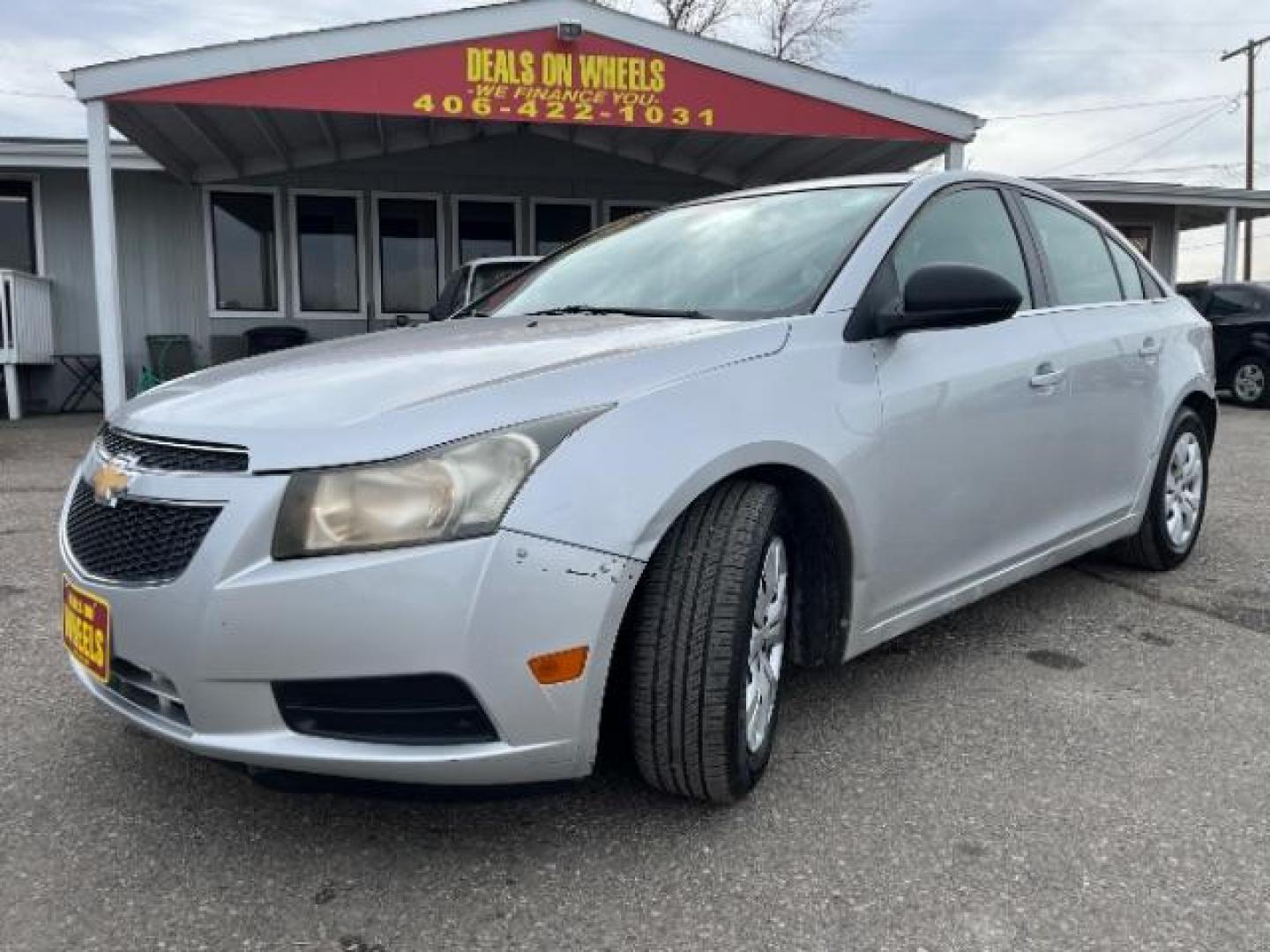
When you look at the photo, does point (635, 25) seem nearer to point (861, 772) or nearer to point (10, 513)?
point (10, 513)

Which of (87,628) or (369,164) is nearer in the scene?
(87,628)

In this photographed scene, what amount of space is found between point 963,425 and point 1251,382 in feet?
39.9

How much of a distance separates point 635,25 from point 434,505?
337 inches

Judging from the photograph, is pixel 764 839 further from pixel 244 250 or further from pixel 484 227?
pixel 244 250

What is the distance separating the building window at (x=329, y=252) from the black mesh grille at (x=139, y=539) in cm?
1147

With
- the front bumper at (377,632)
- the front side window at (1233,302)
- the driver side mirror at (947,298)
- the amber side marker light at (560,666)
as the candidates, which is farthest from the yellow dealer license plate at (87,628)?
the front side window at (1233,302)

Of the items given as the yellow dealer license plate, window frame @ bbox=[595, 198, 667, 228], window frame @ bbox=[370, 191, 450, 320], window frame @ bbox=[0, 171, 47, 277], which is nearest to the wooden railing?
window frame @ bbox=[0, 171, 47, 277]

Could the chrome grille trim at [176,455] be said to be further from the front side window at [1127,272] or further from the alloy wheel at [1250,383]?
the alloy wheel at [1250,383]

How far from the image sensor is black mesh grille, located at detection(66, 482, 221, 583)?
1983 millimetres

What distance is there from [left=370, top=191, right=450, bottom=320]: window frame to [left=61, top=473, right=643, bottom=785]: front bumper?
11.6m

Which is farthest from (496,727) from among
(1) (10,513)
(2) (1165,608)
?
(1) (10,513)

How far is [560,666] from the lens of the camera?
6.50 ft

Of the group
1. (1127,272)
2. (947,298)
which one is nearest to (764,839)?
(947,298)

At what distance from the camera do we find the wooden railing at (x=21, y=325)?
11305mm
